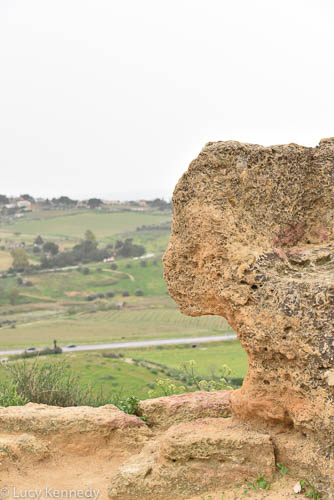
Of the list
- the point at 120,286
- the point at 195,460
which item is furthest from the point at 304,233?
the point at 120,286

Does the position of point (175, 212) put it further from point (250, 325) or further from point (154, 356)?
point (154, 356)

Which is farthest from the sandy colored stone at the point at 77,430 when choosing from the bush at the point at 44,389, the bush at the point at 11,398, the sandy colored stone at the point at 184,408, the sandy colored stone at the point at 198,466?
the bush at the point at 44,389

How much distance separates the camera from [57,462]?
9.05m

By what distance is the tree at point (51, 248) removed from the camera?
111312 mm

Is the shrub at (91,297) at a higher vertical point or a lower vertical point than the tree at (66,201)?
lower

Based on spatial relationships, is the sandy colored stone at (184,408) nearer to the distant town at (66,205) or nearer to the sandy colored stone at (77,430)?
the sandy colored stone at (77,430)

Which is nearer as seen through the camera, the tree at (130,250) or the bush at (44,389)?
the bush at (44,389)

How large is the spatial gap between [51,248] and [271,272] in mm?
107345

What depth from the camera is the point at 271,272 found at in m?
7.64
